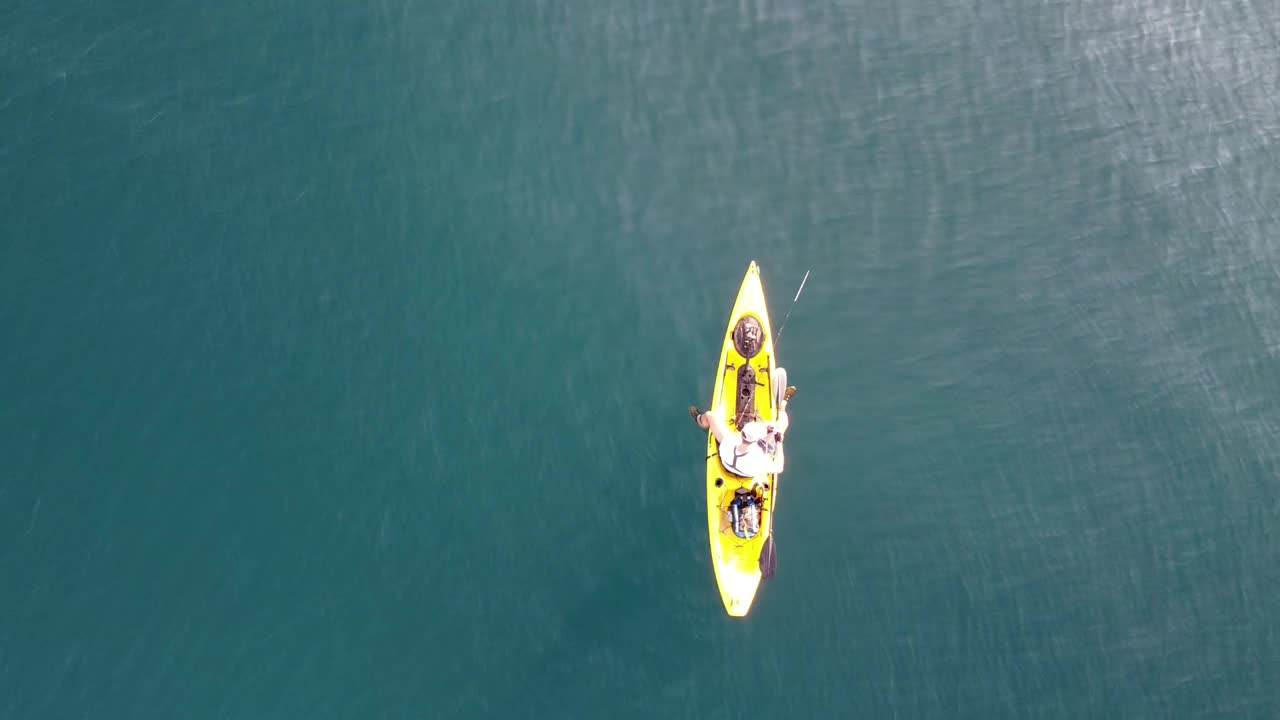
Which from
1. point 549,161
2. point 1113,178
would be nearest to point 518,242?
point 549,161

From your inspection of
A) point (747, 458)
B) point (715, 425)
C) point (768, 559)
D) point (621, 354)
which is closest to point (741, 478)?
point (747, 458)

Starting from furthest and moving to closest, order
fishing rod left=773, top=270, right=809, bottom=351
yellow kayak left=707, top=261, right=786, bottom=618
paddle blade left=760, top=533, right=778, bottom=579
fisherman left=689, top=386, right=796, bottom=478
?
fishing rod left=773, top=270, right=809, bottom=351, yellow kayak left=707, top=261, right=786, bottom=618, paddle blade left=760, top=533, right=778, bottom=579, fisherman left=689, top=386, right=796, bottom=478

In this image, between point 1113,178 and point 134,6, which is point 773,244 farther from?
point 134,6

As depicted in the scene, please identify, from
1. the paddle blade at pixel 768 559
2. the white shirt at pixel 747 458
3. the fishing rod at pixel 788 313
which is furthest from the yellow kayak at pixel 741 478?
the fishing rod at pixel 788 313

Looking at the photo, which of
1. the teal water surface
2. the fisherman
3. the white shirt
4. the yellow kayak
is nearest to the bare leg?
the fisherman

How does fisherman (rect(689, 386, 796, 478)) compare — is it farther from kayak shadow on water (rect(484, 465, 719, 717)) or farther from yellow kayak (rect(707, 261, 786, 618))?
kayak shadow on water (rect(484, 465, 719, 717))

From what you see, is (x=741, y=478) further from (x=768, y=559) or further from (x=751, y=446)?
(x=768, y=559)
